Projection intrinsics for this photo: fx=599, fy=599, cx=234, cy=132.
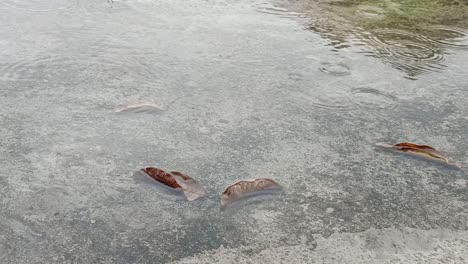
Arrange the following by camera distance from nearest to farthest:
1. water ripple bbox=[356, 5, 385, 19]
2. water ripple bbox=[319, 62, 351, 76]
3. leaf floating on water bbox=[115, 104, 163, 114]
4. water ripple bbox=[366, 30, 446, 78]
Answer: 1. leaf floating on water bbox=[115, 104, 163, 114]
2. water ripple bbox=[319, 62, 351, 76]
3. water ripple bbox=[366, 30, 446, 78]
4. water ripple bbox=[356, 5, 385, 19]

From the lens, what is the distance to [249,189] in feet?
5.22

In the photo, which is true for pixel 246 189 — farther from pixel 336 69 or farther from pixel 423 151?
pixel 336 69

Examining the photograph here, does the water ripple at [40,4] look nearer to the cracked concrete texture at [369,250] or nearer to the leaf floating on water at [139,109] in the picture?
the leaf floating on water at [139,109]

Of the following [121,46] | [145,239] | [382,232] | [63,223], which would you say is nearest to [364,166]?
[382,232]

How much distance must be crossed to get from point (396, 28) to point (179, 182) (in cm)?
194

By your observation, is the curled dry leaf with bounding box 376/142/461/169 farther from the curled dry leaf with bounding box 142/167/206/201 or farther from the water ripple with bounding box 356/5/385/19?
the water ripple with bounding box 356/5/385/19

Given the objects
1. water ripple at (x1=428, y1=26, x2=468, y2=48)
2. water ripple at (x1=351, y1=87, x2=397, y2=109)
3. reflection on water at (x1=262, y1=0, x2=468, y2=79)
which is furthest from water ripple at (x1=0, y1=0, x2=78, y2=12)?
water ripple at (x1=428, y1=26, x2=468, y2=48)

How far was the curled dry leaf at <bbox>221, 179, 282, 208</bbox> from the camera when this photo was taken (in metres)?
1.55

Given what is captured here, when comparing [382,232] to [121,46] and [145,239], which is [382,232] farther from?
[121,46]

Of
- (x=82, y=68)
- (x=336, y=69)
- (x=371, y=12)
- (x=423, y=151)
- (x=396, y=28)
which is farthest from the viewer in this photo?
(x=371, y=12)

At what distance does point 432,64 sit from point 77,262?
1870 millimetres

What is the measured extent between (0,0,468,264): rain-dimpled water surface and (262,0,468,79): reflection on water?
0.02m

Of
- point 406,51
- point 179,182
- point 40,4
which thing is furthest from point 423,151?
point 40,4

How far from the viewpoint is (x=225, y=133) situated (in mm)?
1900
